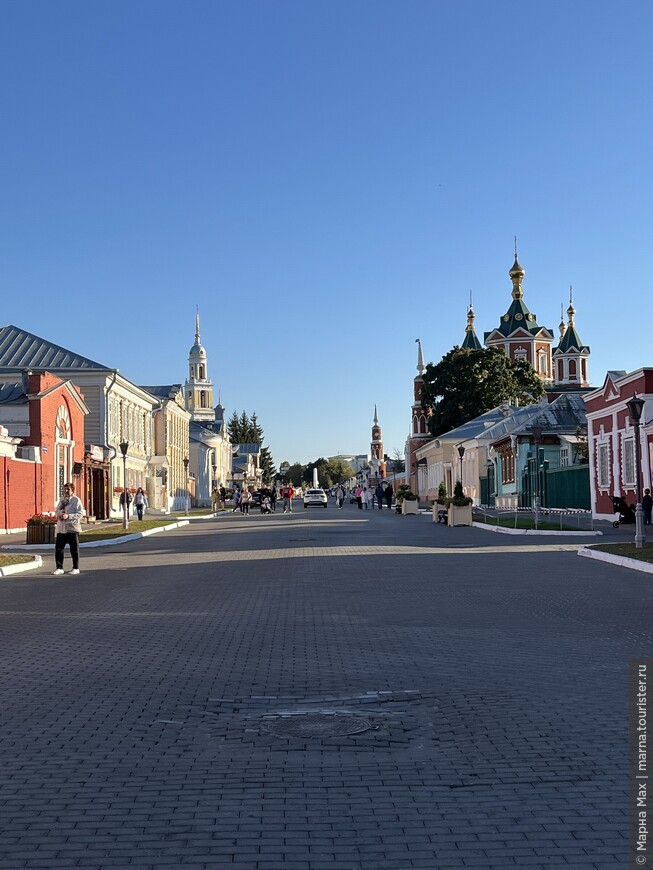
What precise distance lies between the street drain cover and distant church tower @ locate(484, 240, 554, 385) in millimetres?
110155

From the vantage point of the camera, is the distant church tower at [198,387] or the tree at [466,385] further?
the distant church tower at [198,387]

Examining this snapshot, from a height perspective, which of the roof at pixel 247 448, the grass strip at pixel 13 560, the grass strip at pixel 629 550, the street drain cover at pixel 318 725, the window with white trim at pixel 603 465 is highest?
the roof at pixel 247 448

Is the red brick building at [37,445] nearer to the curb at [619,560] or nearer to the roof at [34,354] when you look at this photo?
the roof at [34,354]

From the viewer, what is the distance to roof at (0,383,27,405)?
44.3 metres

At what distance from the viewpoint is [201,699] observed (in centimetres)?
784

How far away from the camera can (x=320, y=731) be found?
6730 millimetres

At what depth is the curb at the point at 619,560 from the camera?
61.2 ft

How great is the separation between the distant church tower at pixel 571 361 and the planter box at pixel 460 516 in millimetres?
83183

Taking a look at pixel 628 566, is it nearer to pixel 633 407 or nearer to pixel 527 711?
pixel 633 407

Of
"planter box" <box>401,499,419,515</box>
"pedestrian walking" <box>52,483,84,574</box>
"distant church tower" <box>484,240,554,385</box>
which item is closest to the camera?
"pedestrian walking" <box>52,483,84,574</box>

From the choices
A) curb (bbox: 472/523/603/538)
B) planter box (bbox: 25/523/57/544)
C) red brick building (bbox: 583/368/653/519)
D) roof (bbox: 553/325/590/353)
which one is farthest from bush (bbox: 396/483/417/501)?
roof (bbox: 553/325/590/353)

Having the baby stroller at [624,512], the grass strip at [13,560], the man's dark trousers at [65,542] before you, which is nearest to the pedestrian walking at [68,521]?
the man's dark trousers at [65,542]

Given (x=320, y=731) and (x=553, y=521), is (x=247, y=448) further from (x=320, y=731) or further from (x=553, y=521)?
(x=320, y=731)

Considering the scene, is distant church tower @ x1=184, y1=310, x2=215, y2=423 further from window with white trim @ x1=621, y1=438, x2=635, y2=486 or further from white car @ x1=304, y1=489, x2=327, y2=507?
window with white trim @ x1=621, y1=438, x2=635, y2=486
